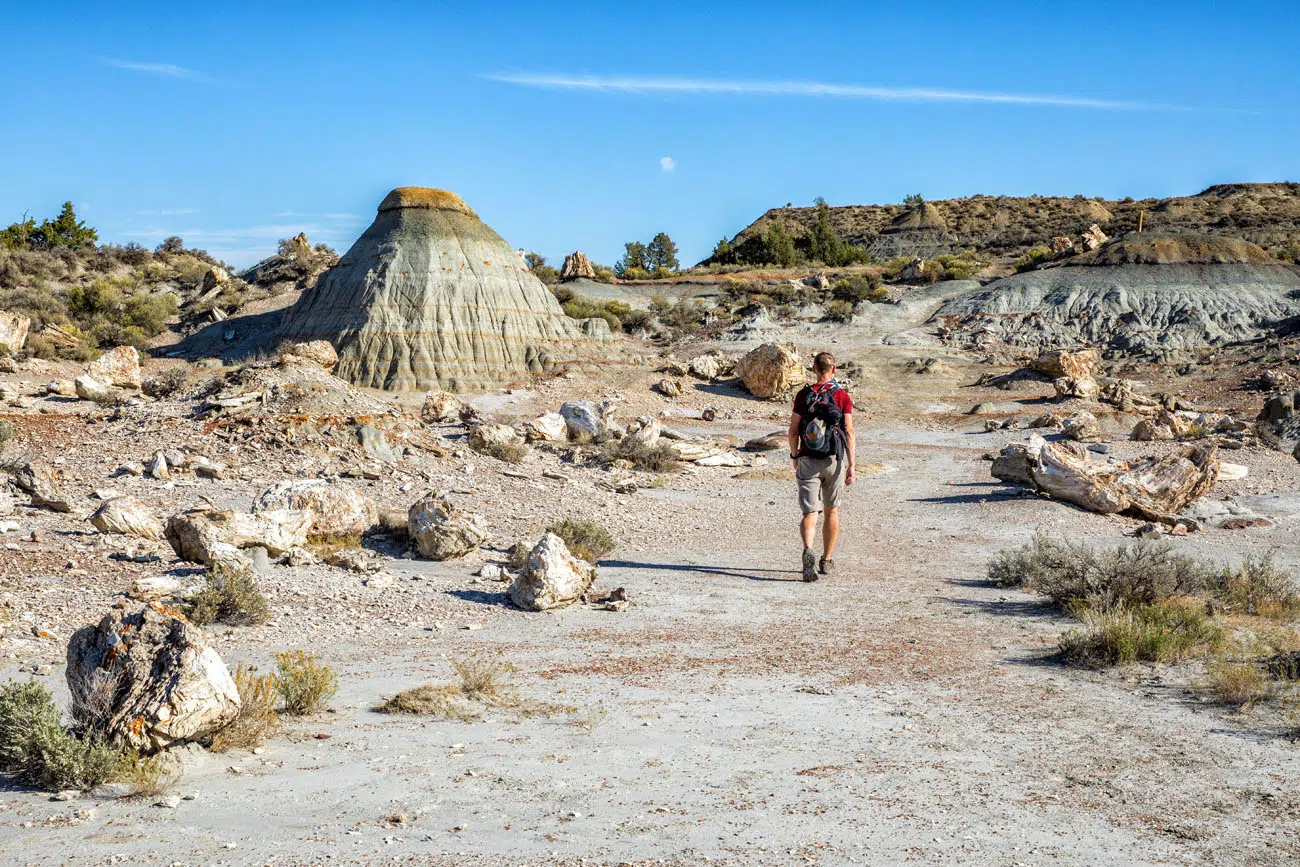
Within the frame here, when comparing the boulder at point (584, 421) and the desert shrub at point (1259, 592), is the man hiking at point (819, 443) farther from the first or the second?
the boulder at point (584, 421)

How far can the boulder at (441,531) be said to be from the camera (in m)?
9.64

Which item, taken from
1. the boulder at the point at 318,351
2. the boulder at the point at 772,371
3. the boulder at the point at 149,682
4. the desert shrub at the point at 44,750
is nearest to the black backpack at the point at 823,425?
the boulder at the point at 149,682

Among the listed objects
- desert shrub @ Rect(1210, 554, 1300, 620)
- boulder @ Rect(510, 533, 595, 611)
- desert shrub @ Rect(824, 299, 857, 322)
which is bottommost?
desert shrub @ Rect(1210, 554, 1300, 620)

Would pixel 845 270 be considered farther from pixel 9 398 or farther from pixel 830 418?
pixel 830 418

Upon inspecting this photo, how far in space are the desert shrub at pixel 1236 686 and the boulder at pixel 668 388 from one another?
2205 centimetres

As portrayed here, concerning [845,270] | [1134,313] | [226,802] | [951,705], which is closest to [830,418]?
[951,705]

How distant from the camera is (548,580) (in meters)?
8.14

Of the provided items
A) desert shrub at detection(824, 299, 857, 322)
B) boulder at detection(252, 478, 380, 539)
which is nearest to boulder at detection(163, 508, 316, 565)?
boulder at detection(252, 478, 380, 539)

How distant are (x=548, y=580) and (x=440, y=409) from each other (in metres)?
12.7

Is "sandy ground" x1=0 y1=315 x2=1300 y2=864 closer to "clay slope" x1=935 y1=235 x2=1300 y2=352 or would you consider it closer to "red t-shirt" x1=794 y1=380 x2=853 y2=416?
"red t-shirt" x1=794 y1=380 x2=853 y2=416

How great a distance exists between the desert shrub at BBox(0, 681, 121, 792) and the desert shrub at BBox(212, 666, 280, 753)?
→ 1.59 feet

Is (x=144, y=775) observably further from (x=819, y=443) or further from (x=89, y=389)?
(x=89, y=389)

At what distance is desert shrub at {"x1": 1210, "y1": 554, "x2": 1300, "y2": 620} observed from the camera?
794cm

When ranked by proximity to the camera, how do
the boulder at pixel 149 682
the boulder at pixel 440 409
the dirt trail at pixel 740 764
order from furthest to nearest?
the boulder at pixel 440 409
the boulder at pixel 149 682
the dirt trail at pixel 740 764
